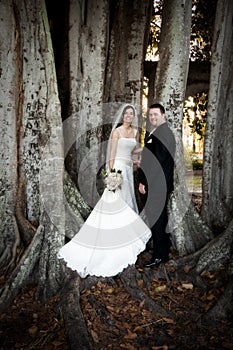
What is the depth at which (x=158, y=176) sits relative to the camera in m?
4.40

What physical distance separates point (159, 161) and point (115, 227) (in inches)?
43.9

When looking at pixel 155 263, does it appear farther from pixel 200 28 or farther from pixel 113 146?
pixel 200 28

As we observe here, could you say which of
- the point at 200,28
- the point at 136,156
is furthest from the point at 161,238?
the point at 200,28

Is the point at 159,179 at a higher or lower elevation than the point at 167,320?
higher

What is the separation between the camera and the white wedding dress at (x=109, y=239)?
4.04 metres

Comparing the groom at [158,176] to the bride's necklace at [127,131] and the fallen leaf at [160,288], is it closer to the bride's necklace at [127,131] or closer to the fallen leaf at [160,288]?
the fallen leaf at [160,288]

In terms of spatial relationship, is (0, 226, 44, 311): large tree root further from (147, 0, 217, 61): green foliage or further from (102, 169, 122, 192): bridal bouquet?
(147, 0, 217, 61): green foliage

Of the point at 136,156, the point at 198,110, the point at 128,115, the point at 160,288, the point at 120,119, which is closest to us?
the point at 160,288

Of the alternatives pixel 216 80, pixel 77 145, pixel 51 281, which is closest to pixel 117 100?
pixel 77 145

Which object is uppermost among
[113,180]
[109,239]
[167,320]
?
[113,180]

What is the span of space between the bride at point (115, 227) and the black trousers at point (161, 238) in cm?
17

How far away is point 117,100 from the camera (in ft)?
17.7

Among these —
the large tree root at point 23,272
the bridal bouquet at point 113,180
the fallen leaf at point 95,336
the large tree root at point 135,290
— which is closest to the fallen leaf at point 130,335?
the fallen leaf at point 95,336

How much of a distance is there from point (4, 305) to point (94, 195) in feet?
7.10
